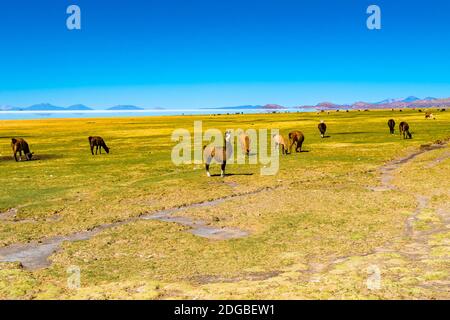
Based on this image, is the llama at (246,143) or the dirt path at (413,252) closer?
the dirt path at (413,252)

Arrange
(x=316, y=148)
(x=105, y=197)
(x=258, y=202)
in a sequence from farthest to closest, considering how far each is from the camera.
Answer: (x=316, y=148)
(x=105, y=197)
(x=258, y=202)

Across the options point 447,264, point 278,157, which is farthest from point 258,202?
point 278,157

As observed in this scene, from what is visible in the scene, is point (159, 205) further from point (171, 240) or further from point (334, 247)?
point (334, 247)

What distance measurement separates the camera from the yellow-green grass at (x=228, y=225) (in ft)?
29.6

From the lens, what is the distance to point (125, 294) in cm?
872

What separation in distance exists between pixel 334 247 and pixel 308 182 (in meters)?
10.7

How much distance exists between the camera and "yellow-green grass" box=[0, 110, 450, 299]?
9.02m

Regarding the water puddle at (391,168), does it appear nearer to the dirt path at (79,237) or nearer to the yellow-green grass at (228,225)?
the yellow-green grass at (228,225)

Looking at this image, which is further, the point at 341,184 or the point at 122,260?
the point at 341,184

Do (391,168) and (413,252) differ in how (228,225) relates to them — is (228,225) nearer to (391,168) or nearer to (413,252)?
(413,252)

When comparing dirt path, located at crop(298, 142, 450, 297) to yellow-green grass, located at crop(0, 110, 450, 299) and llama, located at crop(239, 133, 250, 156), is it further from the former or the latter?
llama, located at crop(239, 133, 250, 156)

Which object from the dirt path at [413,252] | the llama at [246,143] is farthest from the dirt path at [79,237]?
the llama at [246,143]

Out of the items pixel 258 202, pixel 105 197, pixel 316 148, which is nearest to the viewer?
→ pixel 258 202

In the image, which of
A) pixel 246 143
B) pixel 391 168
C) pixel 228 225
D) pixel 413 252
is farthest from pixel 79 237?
pixel 246 143
